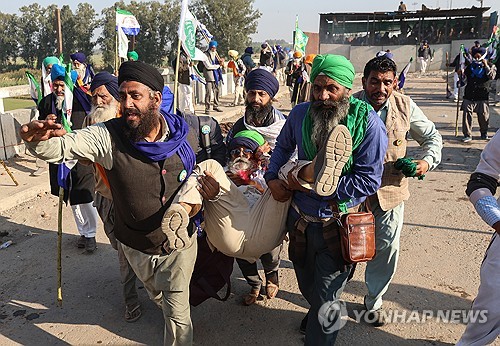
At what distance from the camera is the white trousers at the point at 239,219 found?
289 cm

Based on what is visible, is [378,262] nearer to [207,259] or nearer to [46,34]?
[207,259]

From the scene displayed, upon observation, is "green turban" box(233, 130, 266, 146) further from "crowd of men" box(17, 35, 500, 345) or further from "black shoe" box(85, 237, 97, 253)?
"black shoe" box(85, 237, 97, 253)

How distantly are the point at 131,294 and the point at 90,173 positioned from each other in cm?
160

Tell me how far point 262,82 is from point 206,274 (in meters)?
1.61

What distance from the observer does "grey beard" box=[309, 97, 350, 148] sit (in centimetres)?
255

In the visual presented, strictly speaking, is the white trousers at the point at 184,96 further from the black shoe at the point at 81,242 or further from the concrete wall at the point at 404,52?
the concrete wall at the point at 404,52

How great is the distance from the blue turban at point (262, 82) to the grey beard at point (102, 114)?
1.14m

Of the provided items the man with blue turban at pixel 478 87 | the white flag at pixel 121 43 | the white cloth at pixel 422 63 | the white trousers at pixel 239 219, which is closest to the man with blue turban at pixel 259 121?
the white trousers at pixel 239 219

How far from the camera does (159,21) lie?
36.1 metres

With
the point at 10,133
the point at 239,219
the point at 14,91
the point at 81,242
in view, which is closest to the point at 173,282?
the point at 239,219

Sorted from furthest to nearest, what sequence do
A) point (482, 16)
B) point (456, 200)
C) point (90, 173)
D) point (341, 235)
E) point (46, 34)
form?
1. point (46, 34)
2. point (482, 16)
3. point (456, 200)
4. point (90, 173)
5. point (341, 235)

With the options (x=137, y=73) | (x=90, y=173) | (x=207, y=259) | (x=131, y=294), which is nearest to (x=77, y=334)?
(x=131, y=294)

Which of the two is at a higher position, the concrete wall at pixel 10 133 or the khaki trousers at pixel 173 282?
the concrete wall at pixel 10 133

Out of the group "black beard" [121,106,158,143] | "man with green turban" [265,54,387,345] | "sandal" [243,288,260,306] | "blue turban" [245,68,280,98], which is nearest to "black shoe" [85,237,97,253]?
"sandal" [243,288,260,306]
